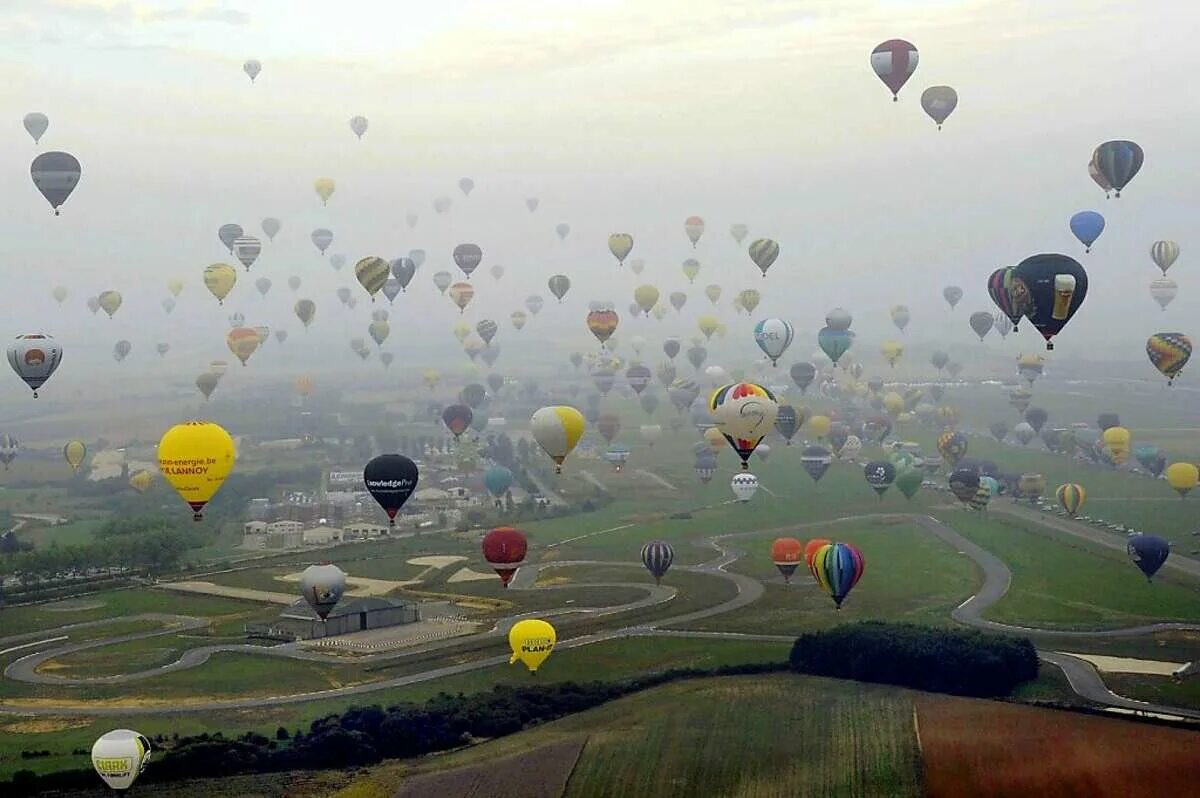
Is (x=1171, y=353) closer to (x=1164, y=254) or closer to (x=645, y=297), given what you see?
(x=1164, y=254)

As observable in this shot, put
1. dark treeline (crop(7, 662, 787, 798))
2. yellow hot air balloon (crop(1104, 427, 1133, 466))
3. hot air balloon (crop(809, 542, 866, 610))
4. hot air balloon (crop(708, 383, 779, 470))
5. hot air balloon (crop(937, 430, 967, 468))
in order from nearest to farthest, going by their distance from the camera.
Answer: dark treeline (crop(7, 662, 787, 798)) < hot air balloon (crop(809, 542, 866, 610)) < hot air balloon (crop(708, 383, 779, 470)) < yellow hot air balloon (crop(1104, 427, 1133, 466)) < hot air balloon (crop(937, 430, 967, 468))

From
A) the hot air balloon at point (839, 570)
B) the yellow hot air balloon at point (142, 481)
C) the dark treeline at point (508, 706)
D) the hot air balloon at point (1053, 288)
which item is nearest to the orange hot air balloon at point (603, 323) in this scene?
the yellow hot air balloon at point (142, 481)

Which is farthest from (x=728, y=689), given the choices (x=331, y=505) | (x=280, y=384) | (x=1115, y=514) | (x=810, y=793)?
(x=280, y=384)

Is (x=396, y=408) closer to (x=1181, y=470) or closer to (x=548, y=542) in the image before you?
(x=548, y=542)

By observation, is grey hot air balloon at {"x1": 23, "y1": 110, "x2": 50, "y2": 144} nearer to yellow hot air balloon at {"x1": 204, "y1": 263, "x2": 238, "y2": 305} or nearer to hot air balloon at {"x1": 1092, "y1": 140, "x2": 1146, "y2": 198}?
yellow hot air balloon at {"x1": 204, "y1": 263, "x2": 238, "y2": 305}

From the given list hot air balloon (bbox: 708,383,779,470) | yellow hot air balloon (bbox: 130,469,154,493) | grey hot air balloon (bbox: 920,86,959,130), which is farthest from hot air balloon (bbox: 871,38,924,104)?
yellow hot air balloon (bbox: 130,469,154,493)
